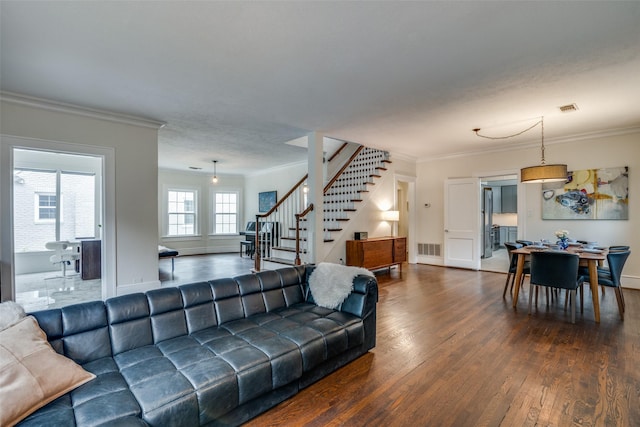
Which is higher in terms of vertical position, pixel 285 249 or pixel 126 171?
pixel 126 171

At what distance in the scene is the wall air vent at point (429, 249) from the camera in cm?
734

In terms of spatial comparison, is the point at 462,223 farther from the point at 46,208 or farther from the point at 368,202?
the point at 46,208

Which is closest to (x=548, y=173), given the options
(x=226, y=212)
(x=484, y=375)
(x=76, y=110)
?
(x=484, y=375)

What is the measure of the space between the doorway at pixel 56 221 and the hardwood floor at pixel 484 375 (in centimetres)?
523

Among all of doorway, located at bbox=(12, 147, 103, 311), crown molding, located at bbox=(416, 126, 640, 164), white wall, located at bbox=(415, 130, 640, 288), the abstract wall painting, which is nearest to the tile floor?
doorway, located at bbox=(12, 147, 103, 311)

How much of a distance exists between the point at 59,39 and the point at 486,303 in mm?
5611

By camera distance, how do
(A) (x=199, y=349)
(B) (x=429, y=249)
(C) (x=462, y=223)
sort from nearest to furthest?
1. (A) (x=199, y=349)
2. (C) (x=462, y=223)
3. (B) (x=429, y=249)

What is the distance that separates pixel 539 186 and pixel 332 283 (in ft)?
17.5

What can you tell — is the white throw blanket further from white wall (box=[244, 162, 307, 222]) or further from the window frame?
the window frame

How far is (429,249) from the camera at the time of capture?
7473 mm

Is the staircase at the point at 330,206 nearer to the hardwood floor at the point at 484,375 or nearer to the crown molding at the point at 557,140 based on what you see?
the crown molding at the point at 557,140

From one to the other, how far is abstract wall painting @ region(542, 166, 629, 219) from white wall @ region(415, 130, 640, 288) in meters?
0.09

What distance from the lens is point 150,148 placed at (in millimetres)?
4539

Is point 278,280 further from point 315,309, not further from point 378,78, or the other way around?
point 378,78
